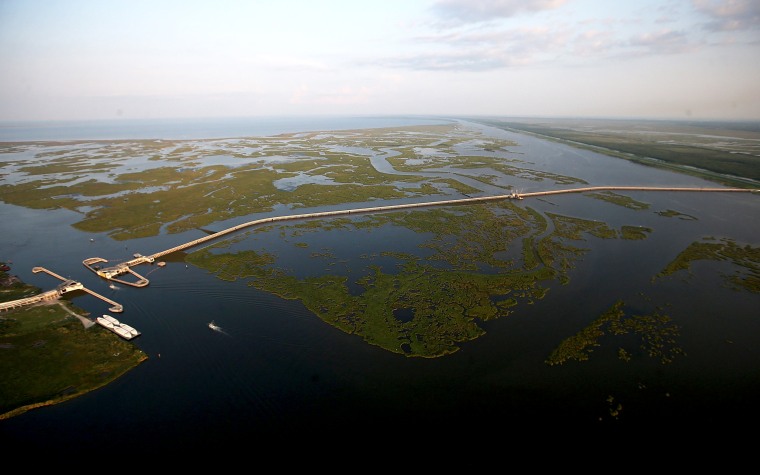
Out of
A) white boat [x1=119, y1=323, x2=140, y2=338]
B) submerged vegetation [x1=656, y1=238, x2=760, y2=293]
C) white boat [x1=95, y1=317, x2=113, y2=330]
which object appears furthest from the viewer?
submerged vegetation [x1=656, y1=238, x2=760, y2=293]

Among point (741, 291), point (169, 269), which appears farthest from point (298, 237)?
point (741, 291)

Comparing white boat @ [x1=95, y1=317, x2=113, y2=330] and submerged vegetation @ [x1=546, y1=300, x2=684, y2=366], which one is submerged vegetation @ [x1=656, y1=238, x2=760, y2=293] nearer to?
submerged vegetation @ [x1=546, y1=300, x2=684, y2=366]

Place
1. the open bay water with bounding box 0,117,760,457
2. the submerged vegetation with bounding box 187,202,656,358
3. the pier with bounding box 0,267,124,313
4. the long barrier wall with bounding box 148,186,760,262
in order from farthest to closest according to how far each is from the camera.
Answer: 1. the long barrier wall with bounding box 148,186,760,262
2. the pier with bounding box 0,267,124,313
3. the submerged vegetation with bounding box 187,202,656,358
4. the open bay water with bounding box 0,117,760,457

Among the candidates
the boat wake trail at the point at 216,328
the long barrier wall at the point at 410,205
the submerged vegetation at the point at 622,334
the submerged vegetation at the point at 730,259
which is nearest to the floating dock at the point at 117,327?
the boat wake trail at the point at 216,328

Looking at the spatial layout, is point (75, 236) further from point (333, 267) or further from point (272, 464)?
point (272, 464)

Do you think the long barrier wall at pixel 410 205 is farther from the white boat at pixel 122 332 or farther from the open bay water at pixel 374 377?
the white boat at pixel 122 332

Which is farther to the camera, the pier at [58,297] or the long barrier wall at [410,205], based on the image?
the long barrier wall at [410,205]

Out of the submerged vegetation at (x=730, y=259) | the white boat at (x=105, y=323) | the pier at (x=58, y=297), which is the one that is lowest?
the white boat at (x=105, y=323)

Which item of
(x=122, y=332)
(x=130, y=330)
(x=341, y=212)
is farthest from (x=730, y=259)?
(x=122, y=332)

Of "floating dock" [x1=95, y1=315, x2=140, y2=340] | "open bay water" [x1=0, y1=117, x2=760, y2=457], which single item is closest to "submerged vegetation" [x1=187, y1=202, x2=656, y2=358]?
"open bay water" [x1=0, y1=117, x2=760, y2=457]
